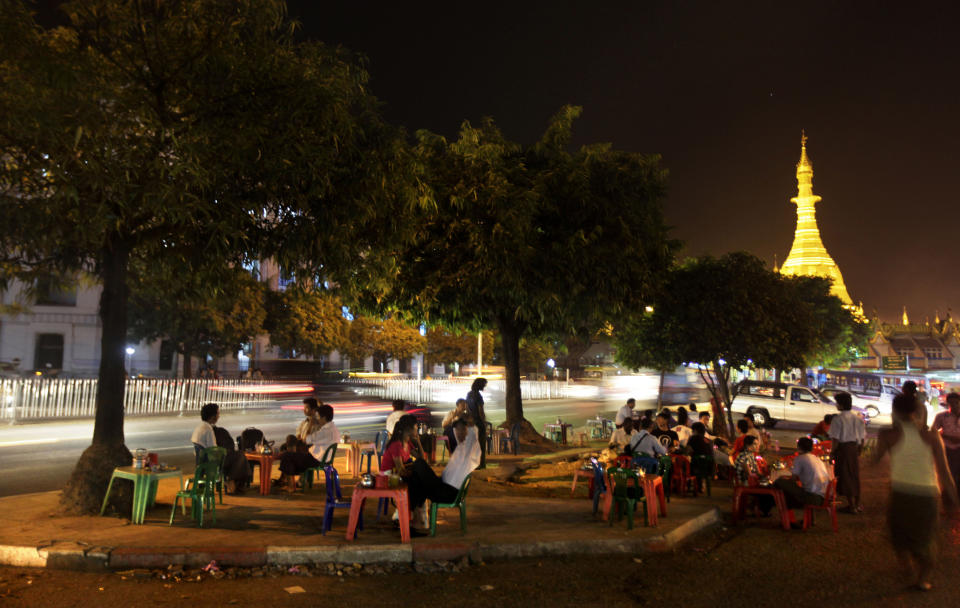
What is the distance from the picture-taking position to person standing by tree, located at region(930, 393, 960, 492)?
1000cm

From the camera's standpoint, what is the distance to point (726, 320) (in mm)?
17953

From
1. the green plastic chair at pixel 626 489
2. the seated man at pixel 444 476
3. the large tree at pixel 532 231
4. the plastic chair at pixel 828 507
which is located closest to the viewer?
the seated man at pixel 444 476

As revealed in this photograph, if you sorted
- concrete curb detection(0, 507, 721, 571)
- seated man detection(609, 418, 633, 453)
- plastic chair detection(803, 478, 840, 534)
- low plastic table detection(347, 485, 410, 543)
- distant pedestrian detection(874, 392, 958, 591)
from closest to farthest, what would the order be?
distant pedestrian detection(874, 392, 958, 591)
concrete curb detection(0, 507, 721, 571)
low plastic table detection(347, 485, 410, 543)
plastic chair detection(803, 478, 840, 534)
seated man detection(609, 418, 633, 453)

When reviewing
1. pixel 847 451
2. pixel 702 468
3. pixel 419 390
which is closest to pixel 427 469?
pixel 702 468

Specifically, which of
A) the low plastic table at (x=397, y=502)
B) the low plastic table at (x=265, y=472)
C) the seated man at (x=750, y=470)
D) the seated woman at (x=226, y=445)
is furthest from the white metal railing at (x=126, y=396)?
the seated man at (x=750, y=470)

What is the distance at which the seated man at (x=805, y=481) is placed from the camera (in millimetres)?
8414

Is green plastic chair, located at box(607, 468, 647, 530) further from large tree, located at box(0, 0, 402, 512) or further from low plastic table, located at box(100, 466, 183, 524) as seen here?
low plastic table, located at box(100, 466, 183, 524)

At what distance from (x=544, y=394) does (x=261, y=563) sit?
33.5 metres

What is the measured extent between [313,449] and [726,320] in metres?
12.3

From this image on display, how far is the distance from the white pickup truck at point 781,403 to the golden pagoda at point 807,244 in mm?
74923

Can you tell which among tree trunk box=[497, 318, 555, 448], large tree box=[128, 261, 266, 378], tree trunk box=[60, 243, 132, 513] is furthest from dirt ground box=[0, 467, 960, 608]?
large tree box=[128, 261, 266, 378]

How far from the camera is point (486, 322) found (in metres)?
17.0

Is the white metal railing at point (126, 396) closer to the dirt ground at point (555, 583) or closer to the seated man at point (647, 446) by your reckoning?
the dirt ground at point (555, 583)

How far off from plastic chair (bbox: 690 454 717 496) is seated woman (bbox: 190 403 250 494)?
691 centimetres
